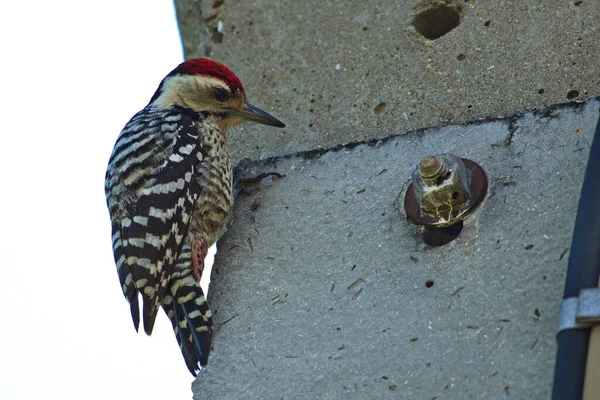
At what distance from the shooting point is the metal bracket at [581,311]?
2.39 meters

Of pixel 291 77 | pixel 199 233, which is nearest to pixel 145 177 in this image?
pixel 199 233

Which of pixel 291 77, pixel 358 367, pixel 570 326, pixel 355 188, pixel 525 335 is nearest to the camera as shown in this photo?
pixel 570 326

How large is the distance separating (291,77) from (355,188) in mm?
938

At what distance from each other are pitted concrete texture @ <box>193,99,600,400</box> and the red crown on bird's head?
31.7 inches

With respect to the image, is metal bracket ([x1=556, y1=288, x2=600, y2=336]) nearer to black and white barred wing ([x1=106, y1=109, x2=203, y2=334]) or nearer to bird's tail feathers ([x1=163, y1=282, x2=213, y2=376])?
bird's tail feathers ([x1=163, y1=282, x2=213, y2=376])

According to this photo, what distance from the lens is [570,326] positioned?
8.01 feet

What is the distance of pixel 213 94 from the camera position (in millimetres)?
4285

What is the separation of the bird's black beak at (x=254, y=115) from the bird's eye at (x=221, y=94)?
2.5 inches

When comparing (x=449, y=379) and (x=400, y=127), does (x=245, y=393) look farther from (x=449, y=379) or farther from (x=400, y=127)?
(x=400, y=127)

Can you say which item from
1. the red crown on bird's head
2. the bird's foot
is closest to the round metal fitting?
the bird's foot

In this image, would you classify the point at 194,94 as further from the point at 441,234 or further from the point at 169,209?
the point at 441,234

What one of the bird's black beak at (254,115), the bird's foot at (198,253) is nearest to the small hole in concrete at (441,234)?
the bird's foot at (198,253)

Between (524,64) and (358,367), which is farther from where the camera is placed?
(524,64)

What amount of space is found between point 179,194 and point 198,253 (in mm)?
235
